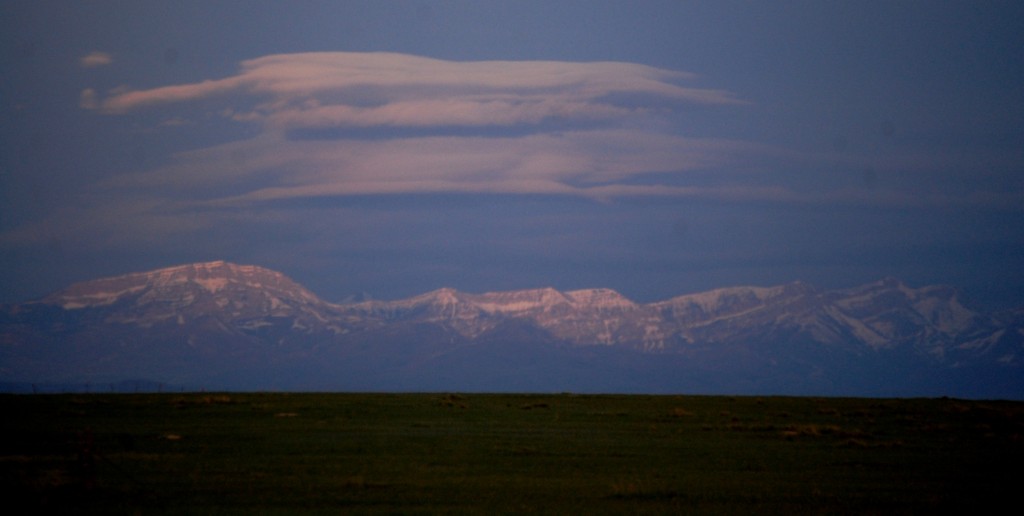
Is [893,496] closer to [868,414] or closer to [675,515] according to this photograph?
[675,515]

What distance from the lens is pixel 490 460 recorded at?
48.5 meters

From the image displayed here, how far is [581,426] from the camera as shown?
227 ft

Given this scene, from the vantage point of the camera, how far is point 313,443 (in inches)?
2141

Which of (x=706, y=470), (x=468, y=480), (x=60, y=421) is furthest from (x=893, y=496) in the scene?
(x=60, y=421)

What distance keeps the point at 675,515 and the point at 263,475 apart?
15708mm

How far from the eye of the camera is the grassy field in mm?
35531

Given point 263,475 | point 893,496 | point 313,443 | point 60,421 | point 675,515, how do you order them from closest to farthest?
point 675,515 → point 893,496 → point 263,475 → point 313,443 → point 60,421

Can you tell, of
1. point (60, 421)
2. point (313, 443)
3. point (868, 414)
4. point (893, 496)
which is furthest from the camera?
point (868, 414)

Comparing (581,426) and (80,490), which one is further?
(581,426)

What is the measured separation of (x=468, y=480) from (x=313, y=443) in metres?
15.4

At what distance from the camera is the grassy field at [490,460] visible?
1399 inches

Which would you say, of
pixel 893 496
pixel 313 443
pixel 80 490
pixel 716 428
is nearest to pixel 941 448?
pixel 716 428

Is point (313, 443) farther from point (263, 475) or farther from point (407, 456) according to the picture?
point (263, 475)

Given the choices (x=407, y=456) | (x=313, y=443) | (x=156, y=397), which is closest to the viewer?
(x=407, y=456)
